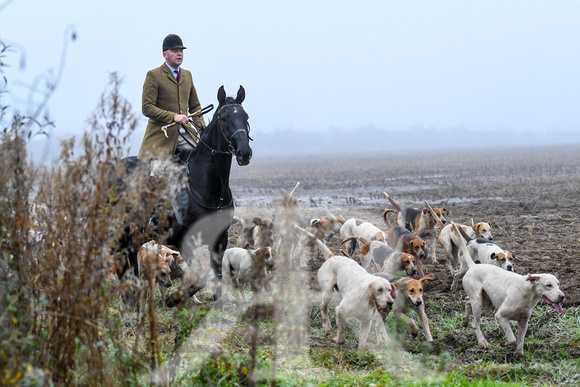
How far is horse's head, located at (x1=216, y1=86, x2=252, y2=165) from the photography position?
5559mm

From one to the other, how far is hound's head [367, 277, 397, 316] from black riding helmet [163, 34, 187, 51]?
336cm

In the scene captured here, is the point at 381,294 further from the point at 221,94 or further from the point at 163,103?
the point at 163,103

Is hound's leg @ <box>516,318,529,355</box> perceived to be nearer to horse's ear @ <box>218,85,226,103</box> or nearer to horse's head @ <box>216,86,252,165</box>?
horse's head @ <box>216,86,252,165</box>

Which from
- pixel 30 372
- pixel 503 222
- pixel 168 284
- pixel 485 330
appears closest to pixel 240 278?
pixel 168 284

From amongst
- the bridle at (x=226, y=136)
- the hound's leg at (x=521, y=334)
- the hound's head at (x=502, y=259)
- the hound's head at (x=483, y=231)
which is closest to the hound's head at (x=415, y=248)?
the hound's head at (x=502, y=259)

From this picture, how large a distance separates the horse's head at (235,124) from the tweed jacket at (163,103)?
652mm

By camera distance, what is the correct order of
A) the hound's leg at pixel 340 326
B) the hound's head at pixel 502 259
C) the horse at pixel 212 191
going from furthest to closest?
1. the hound's head at pixel 502 259
2. the horse at pixel 212 191
3. the hound's leg at pixel 340 326

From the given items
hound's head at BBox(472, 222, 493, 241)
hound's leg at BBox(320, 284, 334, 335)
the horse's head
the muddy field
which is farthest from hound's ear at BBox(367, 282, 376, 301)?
hound's head at BBox(472, 222, 493, 241)

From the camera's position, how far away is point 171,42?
21.2ft

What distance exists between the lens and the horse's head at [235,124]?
556 cm

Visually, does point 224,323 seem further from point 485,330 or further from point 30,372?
point 30,372

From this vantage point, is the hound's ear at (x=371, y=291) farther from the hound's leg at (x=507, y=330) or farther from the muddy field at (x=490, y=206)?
the hound's leg at (x=507, y=330)

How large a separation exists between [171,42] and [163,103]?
69 cm

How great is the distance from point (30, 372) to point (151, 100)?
4.51 meters
